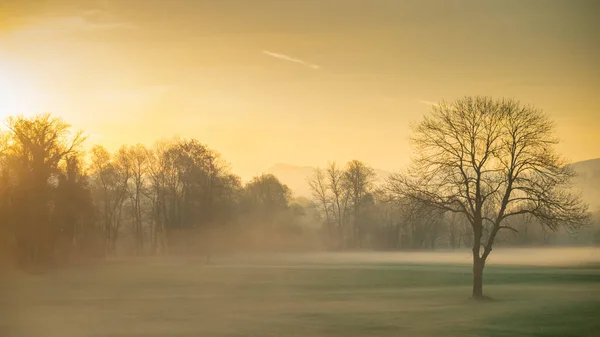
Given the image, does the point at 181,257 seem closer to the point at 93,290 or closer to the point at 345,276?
the point at 345,276

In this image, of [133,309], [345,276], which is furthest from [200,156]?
[133,309]

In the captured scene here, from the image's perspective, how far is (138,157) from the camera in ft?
192

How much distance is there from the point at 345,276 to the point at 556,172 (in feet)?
56.5

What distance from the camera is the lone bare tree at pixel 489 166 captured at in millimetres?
24281

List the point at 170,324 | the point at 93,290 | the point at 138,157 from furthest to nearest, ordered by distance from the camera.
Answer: the point at 138,157 → the point at 93,290 → the point at 170,324

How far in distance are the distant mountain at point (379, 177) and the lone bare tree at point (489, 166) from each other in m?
9.97

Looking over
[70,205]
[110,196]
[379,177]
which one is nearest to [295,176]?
[379,177]

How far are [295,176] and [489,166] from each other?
160 feet

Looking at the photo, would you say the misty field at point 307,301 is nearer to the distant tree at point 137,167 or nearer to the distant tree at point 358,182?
the distant tree at point 137,167

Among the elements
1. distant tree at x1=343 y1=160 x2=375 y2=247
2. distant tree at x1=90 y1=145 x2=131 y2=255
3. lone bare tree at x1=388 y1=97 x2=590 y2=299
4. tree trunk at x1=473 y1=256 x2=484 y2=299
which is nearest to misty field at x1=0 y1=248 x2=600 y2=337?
tree trunk at x1=473 y1=256 x2=484 y2=299

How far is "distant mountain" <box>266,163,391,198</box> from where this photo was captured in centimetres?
6962

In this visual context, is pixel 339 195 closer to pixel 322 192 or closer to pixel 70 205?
pixel 322 192

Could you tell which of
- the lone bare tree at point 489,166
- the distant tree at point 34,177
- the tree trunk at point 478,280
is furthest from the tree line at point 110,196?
the tree trunk at point 478,280

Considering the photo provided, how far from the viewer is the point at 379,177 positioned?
6431cm
